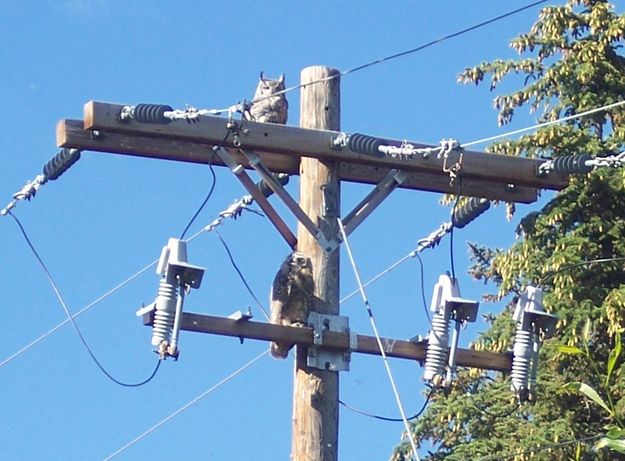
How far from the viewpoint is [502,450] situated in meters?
14.6

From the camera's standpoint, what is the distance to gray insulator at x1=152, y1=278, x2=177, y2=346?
24.7 ft

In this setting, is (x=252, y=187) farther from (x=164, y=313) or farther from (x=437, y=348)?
(x=437, y=348)

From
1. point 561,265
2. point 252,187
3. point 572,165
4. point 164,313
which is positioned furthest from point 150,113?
point 561,265

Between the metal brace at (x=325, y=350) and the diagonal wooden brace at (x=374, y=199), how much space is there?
1.67 ft

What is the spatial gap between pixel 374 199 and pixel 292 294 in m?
0.76

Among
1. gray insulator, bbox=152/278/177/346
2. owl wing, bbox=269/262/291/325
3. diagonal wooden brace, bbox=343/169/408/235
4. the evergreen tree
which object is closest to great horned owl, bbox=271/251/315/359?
owl wing, bbox=269/262/291/325

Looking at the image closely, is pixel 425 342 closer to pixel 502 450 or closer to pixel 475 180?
pixel 475 180

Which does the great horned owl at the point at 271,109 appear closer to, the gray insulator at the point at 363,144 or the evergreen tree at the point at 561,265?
the gray insulator at the point at 363,144

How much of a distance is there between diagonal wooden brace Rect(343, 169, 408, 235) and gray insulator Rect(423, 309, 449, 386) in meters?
0.67

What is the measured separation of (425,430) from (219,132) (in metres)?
8.25

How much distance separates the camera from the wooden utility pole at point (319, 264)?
7.73 metres

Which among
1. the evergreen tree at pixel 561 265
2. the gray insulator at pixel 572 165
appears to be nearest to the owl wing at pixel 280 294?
the gray insulator at pixel 572 165

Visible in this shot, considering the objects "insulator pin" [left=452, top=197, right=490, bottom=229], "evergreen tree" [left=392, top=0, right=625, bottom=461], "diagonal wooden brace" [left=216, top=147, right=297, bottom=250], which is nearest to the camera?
"diagonal wooden brace" [left=216, top=147, right=297, bottom=250]

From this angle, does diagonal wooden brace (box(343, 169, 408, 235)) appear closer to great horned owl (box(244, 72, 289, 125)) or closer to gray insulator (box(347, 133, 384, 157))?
gray insulator (box(347, 133, 384, 157))
